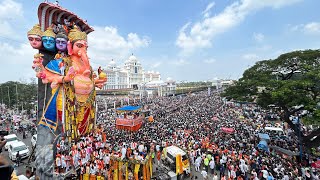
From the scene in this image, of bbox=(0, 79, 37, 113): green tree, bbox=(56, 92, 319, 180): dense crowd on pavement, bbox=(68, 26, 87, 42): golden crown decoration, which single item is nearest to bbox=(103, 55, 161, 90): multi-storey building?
bbox=(0, 79, 37, 113): green tree

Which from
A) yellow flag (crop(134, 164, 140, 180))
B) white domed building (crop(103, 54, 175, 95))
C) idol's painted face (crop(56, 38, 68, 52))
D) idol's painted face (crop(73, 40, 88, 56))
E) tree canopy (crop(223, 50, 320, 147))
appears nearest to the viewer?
yellow flag (crop(134, 164, 140, 180))

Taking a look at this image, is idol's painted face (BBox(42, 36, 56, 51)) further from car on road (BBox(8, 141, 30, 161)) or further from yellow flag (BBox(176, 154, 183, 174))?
yellow flag (BBox(176, 154, 183, 174))

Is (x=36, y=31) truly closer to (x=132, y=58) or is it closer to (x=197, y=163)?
(x=197, y=163)

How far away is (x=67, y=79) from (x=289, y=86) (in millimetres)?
14037

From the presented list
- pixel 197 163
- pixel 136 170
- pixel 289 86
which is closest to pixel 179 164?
pixel 197 163

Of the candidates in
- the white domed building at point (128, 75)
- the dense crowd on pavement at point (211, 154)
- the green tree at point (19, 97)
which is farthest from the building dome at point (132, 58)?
the dense crowd on pavement at point (211, 154)

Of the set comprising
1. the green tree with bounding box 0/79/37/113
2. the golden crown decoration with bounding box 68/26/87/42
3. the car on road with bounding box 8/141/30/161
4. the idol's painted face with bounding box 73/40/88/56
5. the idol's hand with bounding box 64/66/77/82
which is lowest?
the car on road with bounding box 8/141/30/161

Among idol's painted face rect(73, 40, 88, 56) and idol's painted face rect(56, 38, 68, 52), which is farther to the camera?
idol's painted face rect(73, 40, 88, 56)

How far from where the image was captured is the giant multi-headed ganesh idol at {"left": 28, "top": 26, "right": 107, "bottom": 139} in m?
9.59

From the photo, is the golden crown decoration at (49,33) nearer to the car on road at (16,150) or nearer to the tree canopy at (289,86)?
the car on road at (16,150)

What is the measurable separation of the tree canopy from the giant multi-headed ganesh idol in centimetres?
1222

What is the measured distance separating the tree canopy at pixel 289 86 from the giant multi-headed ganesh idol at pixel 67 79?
1222 cm

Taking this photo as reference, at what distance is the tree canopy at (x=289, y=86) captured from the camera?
12.9m

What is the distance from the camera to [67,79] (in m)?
9.42
